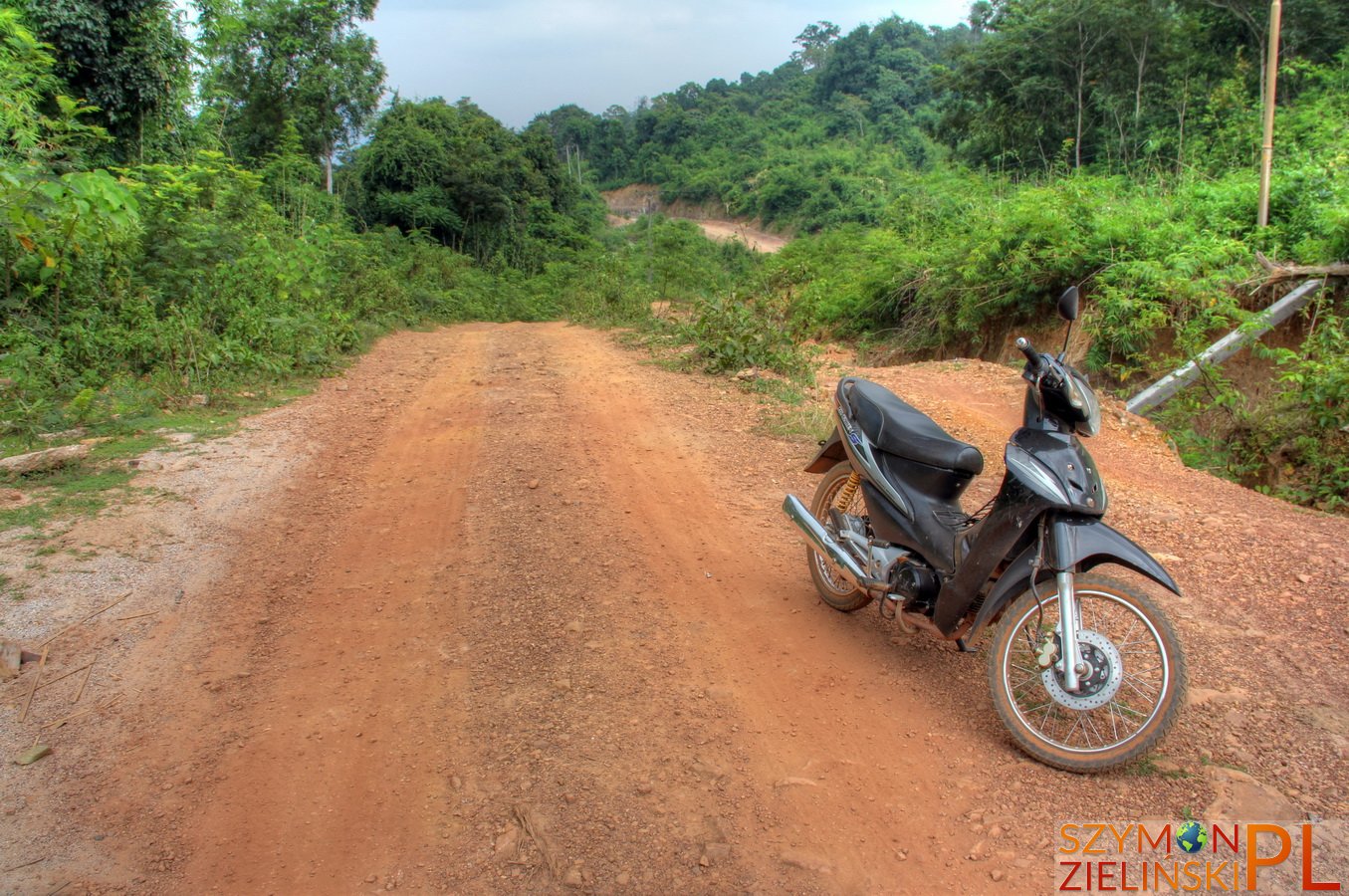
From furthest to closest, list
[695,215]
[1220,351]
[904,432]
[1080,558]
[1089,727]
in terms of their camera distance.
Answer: [695,215], [1220,351], [904,432], [1089,727], [1080,558]

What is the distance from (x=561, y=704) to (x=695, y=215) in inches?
1886

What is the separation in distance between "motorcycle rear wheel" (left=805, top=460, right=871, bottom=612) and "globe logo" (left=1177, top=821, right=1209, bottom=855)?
1551 millimetres

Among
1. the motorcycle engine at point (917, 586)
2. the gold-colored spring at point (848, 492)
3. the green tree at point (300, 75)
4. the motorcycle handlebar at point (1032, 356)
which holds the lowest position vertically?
the motorcycle engine at point (917, 586)

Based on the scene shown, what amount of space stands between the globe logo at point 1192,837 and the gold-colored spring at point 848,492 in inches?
78.8

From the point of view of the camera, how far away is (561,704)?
3.32m

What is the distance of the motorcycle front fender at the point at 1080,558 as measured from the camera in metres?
2.94

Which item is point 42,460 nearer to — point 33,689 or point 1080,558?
point 33,689

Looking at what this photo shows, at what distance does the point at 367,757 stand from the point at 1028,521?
243 cm

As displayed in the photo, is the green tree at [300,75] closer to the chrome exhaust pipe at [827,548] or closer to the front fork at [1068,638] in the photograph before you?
the chrome exhaust pipe at [827,548]

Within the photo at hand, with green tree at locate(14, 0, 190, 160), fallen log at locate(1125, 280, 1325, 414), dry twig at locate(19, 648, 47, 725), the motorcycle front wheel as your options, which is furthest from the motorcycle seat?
green tree at locate(14, 0, 190, 160)

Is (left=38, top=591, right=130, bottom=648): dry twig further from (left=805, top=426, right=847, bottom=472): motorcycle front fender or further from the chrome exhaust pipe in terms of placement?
(left=805, top=426, right=847, bottom=472): motorcycle front fender

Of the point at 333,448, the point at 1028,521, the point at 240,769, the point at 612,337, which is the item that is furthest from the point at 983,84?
the point at 240,769

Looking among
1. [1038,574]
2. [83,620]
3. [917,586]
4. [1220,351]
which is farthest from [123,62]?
[1220,351]

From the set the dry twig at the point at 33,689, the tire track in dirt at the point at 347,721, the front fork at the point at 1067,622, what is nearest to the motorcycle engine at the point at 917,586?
the front fork at the point at 1067,622
